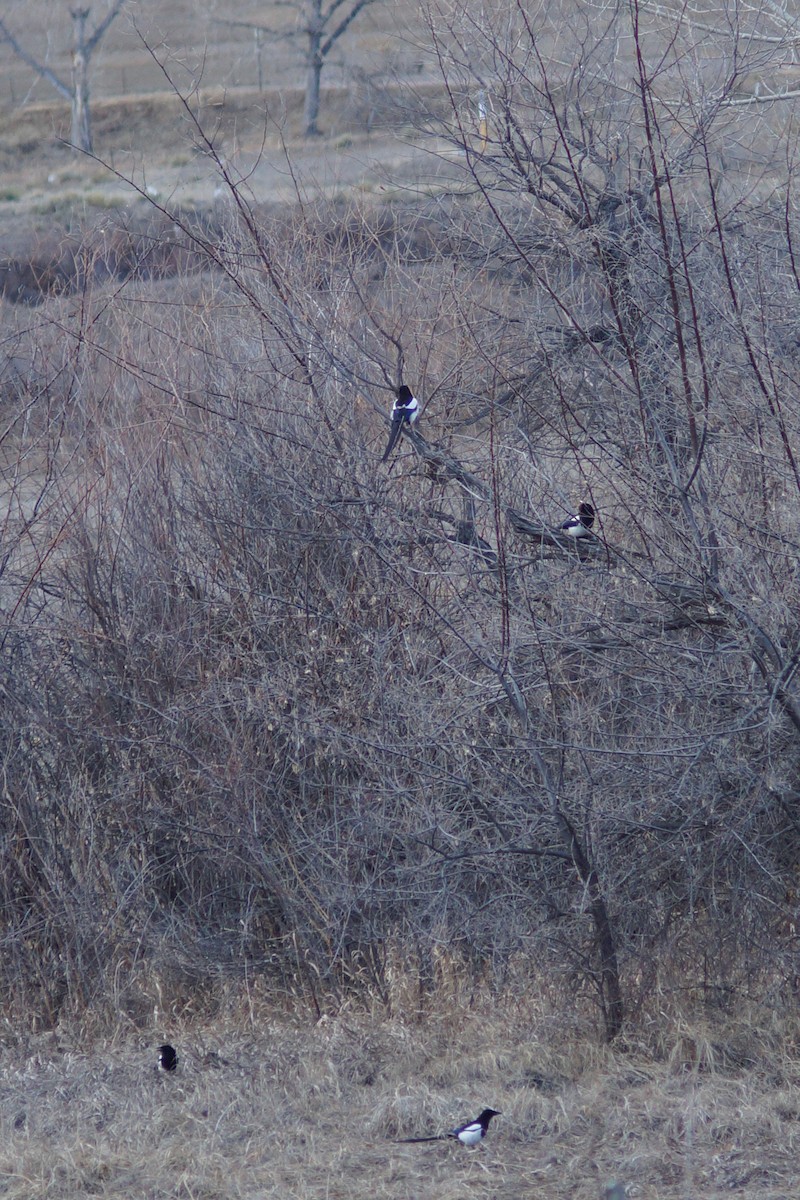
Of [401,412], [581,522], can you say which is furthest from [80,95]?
[581,522]

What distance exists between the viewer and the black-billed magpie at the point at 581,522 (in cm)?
512

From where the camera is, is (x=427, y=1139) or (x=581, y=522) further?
(x=581, y=522)

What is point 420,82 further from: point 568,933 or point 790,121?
point 568,933

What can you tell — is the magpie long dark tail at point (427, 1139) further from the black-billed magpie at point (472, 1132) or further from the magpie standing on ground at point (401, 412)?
the magpie standing on ground at point (401, 412)

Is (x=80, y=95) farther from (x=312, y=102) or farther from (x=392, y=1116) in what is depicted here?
(x=392, y=1116)

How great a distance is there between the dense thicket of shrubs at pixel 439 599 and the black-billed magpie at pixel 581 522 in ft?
0.42

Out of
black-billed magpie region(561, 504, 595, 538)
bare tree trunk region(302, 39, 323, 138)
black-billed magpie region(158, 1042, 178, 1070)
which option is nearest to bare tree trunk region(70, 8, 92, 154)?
bare tree trunk region(302, 39, 323, 138)

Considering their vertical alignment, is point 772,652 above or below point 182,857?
above

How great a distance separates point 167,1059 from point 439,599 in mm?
2232

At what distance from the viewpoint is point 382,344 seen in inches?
267

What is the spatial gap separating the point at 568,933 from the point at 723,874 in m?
0.70

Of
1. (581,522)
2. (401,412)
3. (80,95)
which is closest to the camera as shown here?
(581,522)

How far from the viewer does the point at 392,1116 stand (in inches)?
183

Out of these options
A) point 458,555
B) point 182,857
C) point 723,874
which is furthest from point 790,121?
point 182,857
